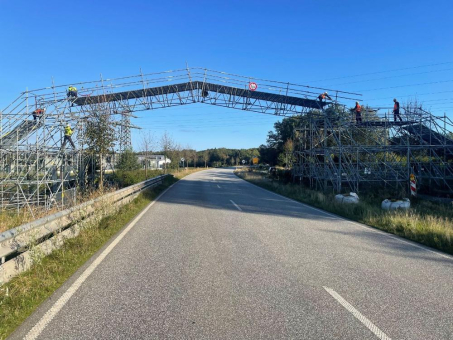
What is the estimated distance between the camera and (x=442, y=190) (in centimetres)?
2250

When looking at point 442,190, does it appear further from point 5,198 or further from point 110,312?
point 5,198

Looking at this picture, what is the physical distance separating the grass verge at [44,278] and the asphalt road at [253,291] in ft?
0.53

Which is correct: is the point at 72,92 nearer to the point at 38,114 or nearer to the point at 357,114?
the point at 38,114

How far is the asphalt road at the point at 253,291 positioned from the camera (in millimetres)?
3799

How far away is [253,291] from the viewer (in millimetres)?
4898

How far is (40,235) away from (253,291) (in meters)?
4.06

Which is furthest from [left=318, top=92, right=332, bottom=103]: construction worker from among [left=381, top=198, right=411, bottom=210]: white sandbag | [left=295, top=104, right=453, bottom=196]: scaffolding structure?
[left=381, top=198, right=411, bottom=210]: white sandbag

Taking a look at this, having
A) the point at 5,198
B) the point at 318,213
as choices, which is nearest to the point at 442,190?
the point at 318,213

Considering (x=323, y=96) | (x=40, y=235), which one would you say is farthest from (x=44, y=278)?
(x=323, y=96)

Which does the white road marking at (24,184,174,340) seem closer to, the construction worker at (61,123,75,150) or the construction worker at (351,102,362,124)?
the construction worker at (61,123,75,150)

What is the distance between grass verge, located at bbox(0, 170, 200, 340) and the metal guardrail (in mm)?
150

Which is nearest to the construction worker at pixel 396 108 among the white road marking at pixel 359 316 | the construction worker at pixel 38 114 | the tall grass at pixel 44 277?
the tall grass at pixel 44 277

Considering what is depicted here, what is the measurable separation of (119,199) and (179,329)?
982 centimetres

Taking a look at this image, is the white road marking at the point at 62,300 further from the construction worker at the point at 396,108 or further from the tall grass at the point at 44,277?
the construction worker at the point at 396,108
